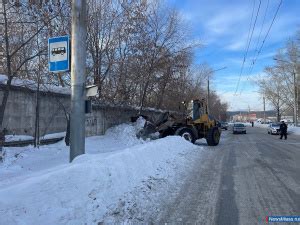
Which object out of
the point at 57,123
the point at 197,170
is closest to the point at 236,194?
the point at 197,170

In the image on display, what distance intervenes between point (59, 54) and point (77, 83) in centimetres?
88

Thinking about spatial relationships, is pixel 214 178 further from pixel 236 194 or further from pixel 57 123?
pixel 57 123

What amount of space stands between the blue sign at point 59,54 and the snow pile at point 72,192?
88.3 inches

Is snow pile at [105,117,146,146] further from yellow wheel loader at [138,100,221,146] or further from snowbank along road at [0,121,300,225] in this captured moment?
snowbank along road at [0,121,300,225]

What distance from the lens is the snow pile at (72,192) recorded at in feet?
17.0

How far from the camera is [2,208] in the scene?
16.5 feet

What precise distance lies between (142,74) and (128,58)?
2320 mm

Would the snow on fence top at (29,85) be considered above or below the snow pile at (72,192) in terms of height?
above

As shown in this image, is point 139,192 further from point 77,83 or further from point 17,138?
point 17,138

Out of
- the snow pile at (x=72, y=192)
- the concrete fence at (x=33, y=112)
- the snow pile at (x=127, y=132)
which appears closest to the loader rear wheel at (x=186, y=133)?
the snow pile at (x=127, y=132)

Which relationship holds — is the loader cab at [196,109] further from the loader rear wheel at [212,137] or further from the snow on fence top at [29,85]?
the snow on fence top at [29,85]

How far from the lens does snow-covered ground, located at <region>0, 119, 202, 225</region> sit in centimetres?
527

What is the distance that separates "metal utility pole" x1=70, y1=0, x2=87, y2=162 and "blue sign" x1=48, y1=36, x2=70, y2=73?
133mm

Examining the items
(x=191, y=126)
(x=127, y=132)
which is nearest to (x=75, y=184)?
(x=127, y=132)
